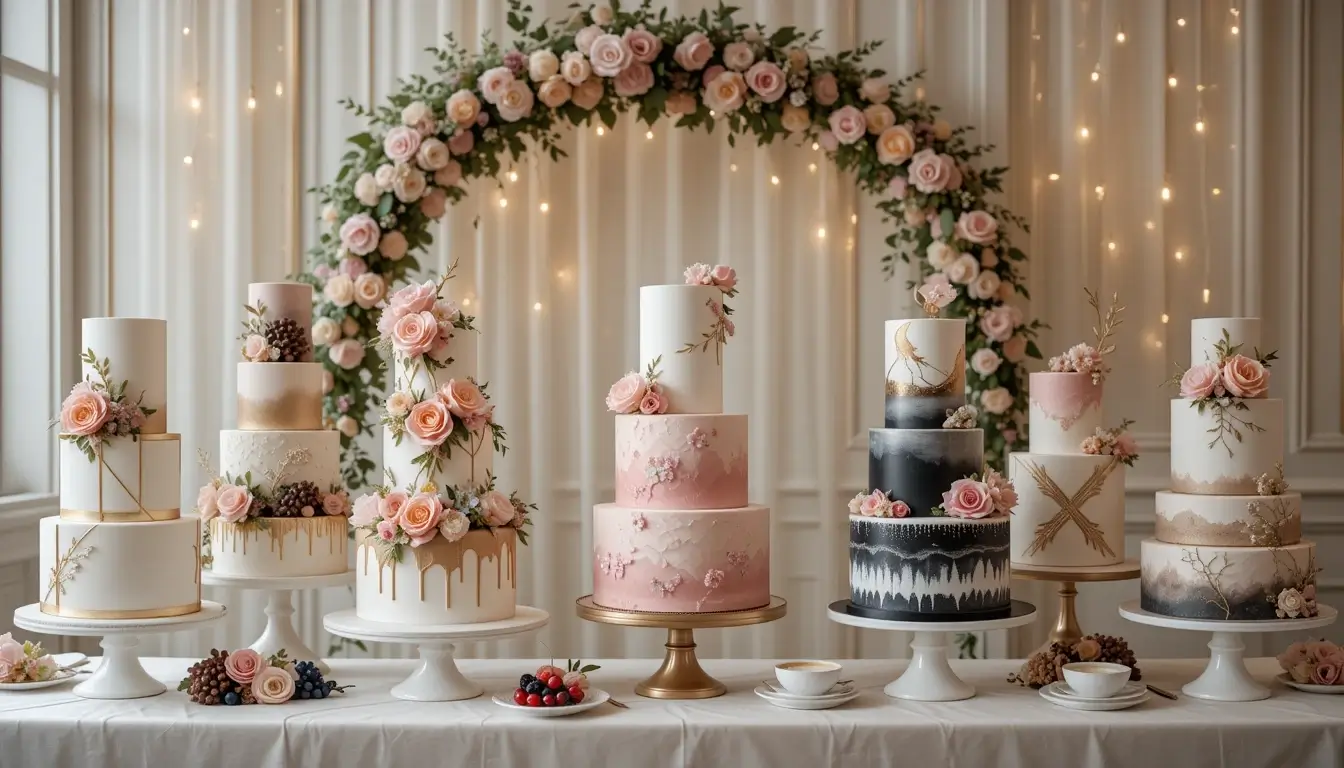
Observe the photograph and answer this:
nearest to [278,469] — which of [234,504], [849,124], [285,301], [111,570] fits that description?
[234,504]

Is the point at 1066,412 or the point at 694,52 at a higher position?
the point at 694,52

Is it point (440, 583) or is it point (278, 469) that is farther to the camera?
point (278, 469)

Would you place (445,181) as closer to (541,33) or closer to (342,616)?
(541,33)

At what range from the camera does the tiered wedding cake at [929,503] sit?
3057mm

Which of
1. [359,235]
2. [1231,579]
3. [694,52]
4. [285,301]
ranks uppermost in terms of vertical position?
[694,52]

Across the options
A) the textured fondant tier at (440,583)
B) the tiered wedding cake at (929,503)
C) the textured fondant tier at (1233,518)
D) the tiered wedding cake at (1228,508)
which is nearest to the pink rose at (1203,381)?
the tiered wedding cake at (1228,508)

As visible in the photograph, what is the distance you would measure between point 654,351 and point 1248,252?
2936mm

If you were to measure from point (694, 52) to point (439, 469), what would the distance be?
213cm

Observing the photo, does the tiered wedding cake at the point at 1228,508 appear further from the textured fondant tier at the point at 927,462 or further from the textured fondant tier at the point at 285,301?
the textured fondant tier at the point at 285,301

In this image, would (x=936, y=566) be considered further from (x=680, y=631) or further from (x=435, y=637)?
(x=435, y=637)

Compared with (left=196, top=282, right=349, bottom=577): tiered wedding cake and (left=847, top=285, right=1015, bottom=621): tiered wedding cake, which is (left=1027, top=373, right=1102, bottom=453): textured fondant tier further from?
(left=196, top=282, right=349, bottom=577): tiered wedding cake

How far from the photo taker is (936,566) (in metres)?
3.05

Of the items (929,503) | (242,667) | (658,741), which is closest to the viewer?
(658,741)

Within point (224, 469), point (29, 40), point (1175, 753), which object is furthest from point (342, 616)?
point (29, 40)
